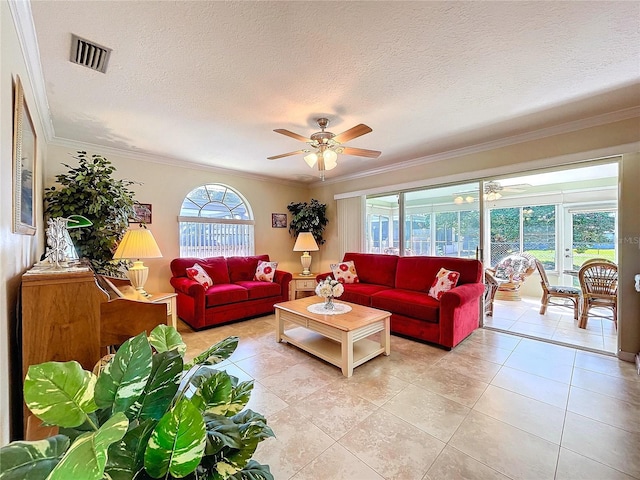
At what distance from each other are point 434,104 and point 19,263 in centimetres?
315

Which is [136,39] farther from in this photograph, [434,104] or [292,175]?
[292,175]

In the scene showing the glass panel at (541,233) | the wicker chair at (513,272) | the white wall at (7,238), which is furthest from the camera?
the glass panel at (541,233)

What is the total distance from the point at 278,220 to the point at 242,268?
1386 mm

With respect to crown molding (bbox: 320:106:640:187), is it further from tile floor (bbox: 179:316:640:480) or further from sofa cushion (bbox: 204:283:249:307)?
sofa cushion (bbox: 204:283:249:307)

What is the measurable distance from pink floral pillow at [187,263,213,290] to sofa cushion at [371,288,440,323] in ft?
7.67

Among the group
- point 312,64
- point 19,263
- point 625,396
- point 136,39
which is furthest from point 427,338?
point 136,39

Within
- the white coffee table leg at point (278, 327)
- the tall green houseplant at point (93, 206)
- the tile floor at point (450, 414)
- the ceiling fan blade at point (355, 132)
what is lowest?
the tile floor at point (450, 414)

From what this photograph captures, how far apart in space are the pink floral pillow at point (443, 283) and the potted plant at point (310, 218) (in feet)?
8.71

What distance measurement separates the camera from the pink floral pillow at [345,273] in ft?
14.1

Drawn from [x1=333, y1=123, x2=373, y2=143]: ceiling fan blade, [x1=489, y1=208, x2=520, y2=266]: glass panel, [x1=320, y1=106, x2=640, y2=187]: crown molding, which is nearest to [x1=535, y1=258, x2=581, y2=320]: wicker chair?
[x1=489, y1=208, x2=520, y2=266]: glass panel

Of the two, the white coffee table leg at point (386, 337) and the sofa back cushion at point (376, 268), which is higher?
the sofa back cushion at point (376, 268)

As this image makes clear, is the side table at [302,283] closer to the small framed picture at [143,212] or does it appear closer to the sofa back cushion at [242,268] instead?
the sofa back cushion at [242,268]

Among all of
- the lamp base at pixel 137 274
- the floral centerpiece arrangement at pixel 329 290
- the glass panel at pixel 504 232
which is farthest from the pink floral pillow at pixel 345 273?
the glass panel at pixel 504 232

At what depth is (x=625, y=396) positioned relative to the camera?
2.02 m
